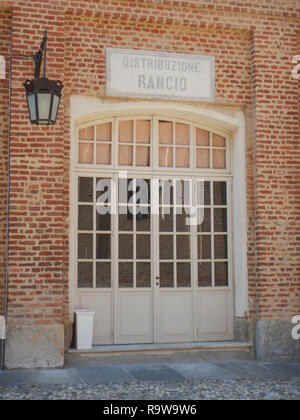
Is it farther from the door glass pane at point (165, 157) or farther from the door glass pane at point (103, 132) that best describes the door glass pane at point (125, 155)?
the door glass pane at point (165, 157)

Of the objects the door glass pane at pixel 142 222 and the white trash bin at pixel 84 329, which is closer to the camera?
the white trash bin at pixel 84 329

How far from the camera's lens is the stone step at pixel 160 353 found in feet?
25.4

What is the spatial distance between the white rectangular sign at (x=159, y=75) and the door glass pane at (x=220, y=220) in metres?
1.79

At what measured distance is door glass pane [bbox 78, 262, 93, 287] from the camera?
Answer: 8.14 metres

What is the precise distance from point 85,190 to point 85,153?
577 mm

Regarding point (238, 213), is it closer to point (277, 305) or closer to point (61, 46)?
point (277, 305)

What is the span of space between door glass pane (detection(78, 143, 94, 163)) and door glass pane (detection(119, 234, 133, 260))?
129 centimetres

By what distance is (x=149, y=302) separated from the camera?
8359 mm

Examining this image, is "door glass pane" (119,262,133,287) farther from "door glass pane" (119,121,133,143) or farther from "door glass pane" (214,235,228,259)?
"door glass pane" (119,121,133,143)

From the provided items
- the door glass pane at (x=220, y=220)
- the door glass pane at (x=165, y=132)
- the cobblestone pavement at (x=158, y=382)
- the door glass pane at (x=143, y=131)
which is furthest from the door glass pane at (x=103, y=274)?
the door glass pane at (x=165, y=132)

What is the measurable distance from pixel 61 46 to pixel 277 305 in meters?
5.07

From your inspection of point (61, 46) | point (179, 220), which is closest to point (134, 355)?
point (179, 220)

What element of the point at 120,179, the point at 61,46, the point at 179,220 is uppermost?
the point at 61,46

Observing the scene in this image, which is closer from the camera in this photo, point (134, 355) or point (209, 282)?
point (134, 355)
